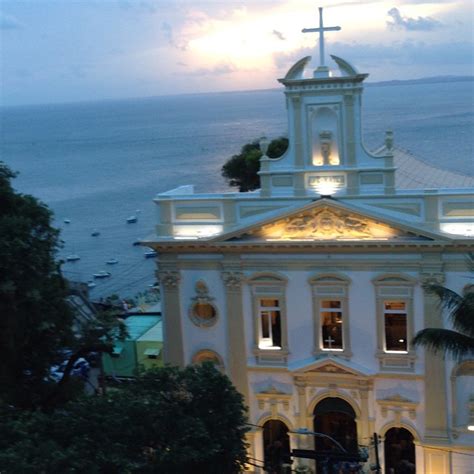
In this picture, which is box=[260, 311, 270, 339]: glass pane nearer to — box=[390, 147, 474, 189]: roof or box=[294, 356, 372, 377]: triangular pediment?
box=[294, 356, 372, 377]: triangular pediment

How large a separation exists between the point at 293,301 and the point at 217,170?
96.3 m

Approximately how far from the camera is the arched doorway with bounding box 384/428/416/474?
24062 millimetres

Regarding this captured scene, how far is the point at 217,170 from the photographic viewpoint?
119750 millimetres

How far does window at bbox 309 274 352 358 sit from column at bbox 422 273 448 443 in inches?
89.1

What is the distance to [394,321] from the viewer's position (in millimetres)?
23719

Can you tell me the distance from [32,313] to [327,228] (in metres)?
8.92

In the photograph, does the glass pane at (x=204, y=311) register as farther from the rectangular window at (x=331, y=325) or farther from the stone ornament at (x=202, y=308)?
the rectangular window at (x=331, y=325)

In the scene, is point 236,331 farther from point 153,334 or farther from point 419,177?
point 419,177

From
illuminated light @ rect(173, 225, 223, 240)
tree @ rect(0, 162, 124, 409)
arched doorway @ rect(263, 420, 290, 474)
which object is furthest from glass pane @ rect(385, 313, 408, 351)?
tree @ rect(0, 162, 124, 409)

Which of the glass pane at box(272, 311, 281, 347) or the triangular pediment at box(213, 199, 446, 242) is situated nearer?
the triangular pediment at box(213, 199, 446, 242)

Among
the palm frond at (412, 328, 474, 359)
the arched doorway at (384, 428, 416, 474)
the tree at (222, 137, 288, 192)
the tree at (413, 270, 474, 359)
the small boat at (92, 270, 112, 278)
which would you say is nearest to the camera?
the tree at (413, 270, 474, 359)

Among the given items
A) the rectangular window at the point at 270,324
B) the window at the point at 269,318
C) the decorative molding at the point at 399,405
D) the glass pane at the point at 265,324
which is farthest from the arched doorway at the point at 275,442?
the decorative molding at the point at 399,405

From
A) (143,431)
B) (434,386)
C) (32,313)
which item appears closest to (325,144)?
(434,386)

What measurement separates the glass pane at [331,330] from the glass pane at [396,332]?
1386 mm
